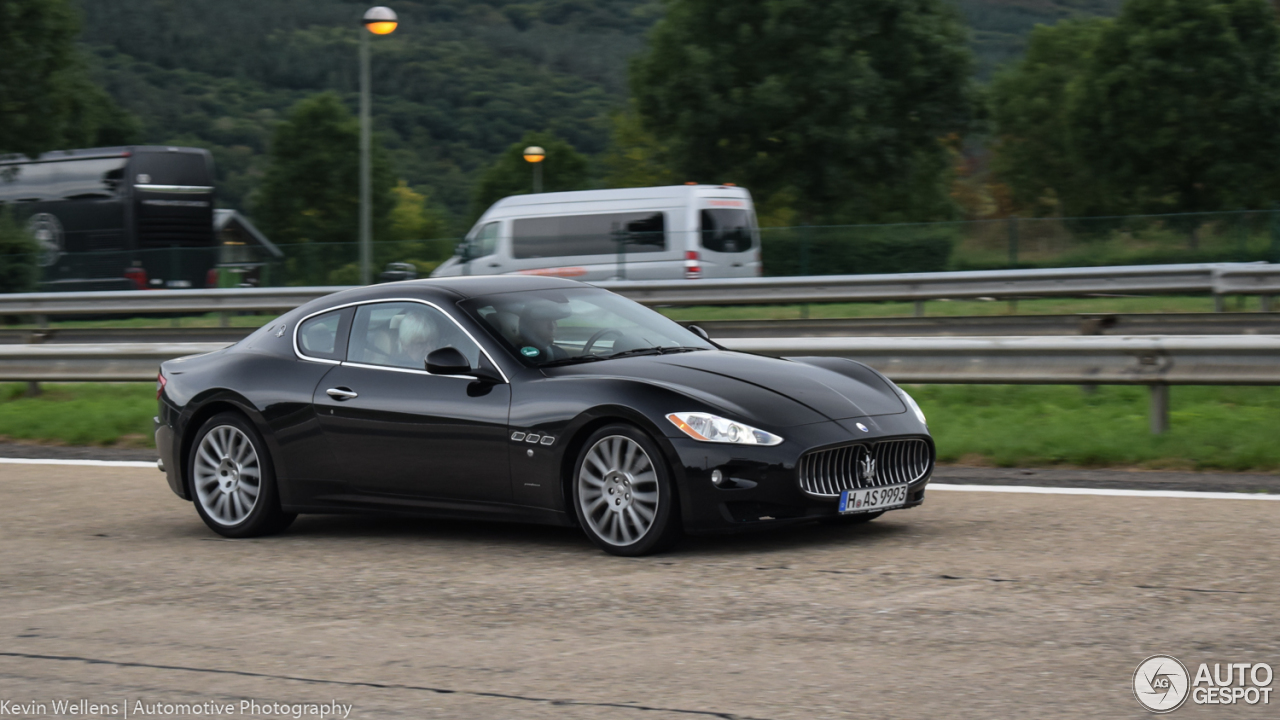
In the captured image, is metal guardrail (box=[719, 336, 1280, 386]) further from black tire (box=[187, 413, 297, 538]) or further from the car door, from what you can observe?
black tire (box=[187, 413, 297, 538])

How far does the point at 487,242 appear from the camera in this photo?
2794cm

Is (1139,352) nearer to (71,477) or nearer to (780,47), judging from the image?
(71,477)

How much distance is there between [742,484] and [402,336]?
200cm

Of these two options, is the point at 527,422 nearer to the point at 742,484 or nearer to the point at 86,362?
the point at 742,484

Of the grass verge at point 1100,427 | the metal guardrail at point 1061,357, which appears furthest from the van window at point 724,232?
the metal guardrail at point 1061,357

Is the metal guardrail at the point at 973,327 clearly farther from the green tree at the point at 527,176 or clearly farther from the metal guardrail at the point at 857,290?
the green tree at the point at 527,176

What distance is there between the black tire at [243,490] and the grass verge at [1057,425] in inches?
164

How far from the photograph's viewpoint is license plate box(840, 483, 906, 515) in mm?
6805

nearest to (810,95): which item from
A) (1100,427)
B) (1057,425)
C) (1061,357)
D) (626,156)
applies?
(626,156)

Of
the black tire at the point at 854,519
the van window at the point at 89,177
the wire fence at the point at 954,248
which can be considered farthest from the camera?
the van window at the point at 89,177

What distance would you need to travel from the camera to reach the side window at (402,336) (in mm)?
7520

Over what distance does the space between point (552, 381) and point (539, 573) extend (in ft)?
2.93

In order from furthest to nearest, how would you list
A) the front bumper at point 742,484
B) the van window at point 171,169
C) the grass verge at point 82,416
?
the van window at point 171,169 → the grass verge at point 82,416 → the front bumper at point 742,484

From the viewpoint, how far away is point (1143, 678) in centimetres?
454
